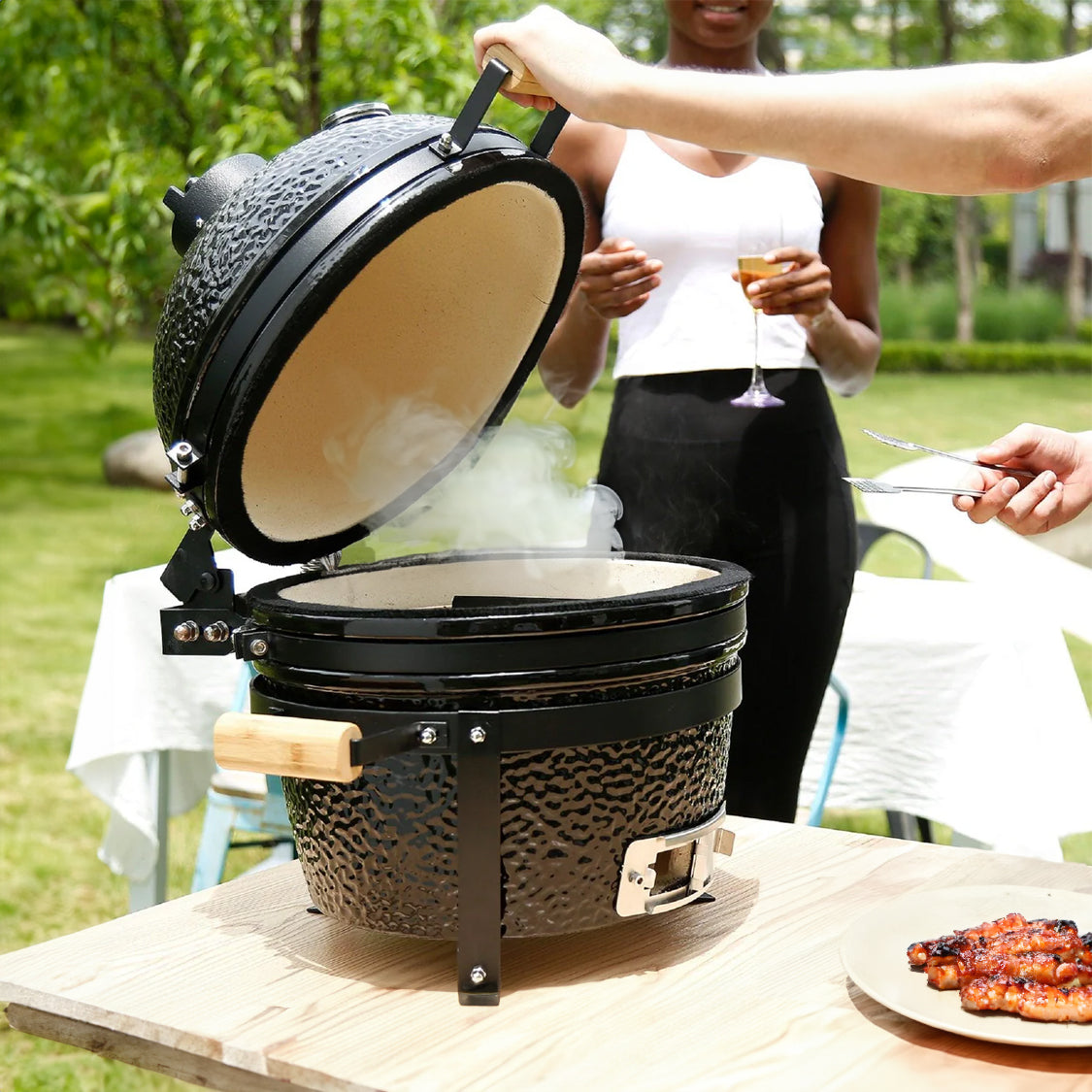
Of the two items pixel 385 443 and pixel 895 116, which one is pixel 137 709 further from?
pixel 895 116

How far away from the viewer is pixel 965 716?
326 centimetres

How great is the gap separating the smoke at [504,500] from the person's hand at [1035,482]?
21.4 inches

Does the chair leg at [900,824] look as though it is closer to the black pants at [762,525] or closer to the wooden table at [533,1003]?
the black pants at [762,525]

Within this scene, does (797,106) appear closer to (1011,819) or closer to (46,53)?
(1011,819)

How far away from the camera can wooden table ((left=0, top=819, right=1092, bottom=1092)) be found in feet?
4.08

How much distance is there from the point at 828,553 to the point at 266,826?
1.60m

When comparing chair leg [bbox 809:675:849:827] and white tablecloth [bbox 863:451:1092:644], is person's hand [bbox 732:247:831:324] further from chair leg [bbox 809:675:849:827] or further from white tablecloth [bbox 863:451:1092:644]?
white tablecloth [bbox 863:451:1092:644]

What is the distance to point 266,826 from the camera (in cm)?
327

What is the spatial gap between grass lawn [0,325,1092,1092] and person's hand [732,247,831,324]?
0.35 m

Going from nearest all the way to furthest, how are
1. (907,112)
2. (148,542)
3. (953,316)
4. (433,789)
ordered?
1. (907,112)
2. (433,789)
3. (148,542)
4. (953,316)

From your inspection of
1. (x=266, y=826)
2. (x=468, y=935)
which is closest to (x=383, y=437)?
(x=468, y=935)

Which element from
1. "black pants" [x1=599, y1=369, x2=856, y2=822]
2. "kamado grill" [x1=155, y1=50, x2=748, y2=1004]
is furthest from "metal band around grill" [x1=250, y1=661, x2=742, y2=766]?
"black pants" [x1=599, y1=369, x2=856, y2=822]

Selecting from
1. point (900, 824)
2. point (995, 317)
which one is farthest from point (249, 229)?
point (995, 317)

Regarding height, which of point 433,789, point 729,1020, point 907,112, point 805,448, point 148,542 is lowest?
point 148,542
